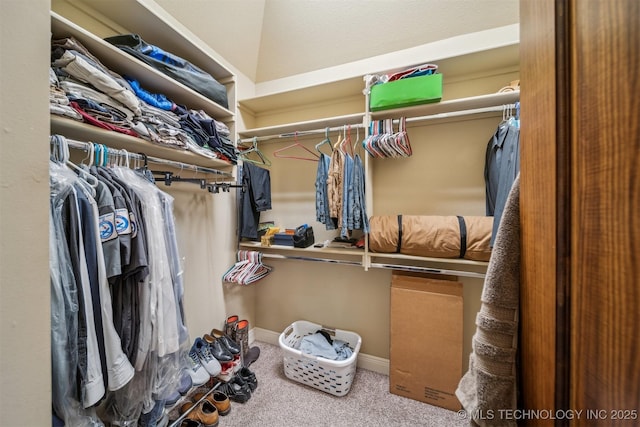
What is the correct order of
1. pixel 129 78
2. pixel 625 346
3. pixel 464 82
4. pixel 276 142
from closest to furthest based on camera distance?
1. pixel 625 346
2. pixel 129 78
3. pixel 464 82
4. pixel 276 142

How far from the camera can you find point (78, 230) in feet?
2.67

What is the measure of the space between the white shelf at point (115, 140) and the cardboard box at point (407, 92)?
1210mm

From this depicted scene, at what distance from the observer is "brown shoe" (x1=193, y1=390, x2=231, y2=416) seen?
140cm

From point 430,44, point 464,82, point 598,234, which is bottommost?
point 598,234

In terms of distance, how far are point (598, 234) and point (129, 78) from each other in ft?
5.96

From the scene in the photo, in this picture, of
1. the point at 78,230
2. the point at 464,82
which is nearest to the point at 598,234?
the point at 78,230

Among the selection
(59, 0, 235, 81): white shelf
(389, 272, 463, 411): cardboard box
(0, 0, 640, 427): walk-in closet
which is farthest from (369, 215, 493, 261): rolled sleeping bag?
(59, 0, 235, 81): white shelf

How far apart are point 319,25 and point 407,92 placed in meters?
1.02

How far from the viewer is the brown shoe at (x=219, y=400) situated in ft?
4.59

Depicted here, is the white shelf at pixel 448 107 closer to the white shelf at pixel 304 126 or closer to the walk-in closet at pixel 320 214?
the walk-in closet at pixel 320 214

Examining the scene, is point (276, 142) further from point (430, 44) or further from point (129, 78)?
point (430, 44)

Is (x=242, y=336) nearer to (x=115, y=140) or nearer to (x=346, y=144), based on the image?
(x=115, y=140)

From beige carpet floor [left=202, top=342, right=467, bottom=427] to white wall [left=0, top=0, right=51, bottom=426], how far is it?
133 cm

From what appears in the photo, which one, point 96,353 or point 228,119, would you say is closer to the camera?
point 96,353
